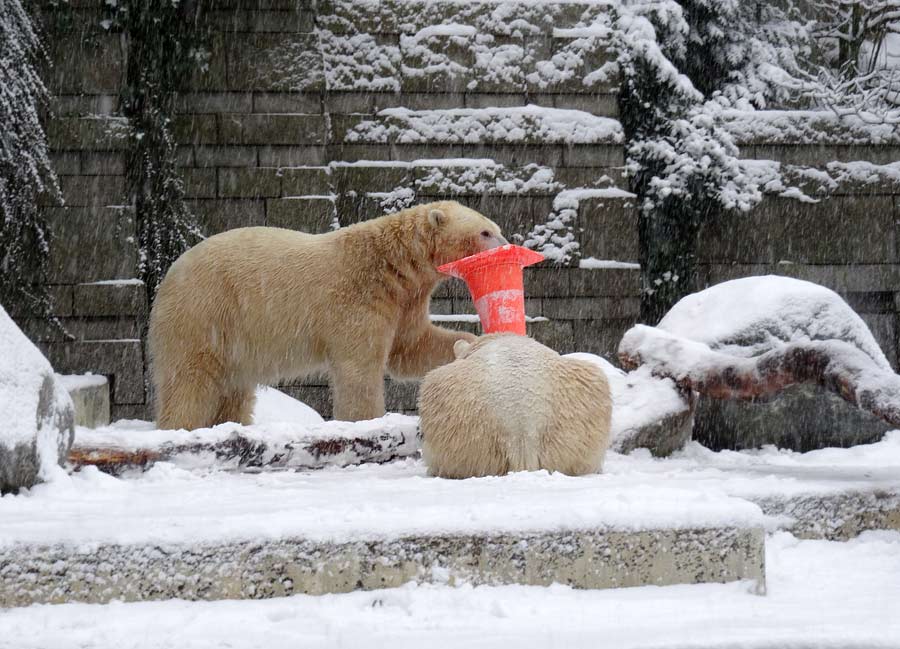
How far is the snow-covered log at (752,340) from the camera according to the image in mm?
4168

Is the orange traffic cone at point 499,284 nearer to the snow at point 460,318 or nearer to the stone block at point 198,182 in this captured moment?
the snow at point 460,318

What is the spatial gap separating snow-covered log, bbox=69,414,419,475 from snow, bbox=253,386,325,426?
2.48 meters

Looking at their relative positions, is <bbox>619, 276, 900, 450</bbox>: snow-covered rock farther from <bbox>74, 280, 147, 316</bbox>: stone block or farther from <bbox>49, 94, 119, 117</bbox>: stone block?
<bbox>49, 94, 119, 117</bbox>: stone block

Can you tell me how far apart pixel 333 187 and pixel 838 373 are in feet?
17.2

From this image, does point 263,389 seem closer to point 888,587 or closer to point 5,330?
point 5,330

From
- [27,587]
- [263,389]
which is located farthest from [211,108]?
[27,587]

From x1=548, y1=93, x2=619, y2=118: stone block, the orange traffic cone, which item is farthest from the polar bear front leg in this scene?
x1=548, y1=93, x2=619, y2=118: stone block

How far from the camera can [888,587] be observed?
9.39 feet

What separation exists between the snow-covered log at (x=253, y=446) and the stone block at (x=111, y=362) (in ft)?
11.5

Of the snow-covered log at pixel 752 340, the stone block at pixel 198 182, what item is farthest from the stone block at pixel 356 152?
the snow-covered log at pixel 752 340

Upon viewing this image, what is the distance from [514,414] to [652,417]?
60.9 inches

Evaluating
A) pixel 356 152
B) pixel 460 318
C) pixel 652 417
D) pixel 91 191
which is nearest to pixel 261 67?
pixel 356 152

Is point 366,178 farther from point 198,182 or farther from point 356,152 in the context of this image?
point 198,182

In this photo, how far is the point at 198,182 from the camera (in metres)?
8.12
